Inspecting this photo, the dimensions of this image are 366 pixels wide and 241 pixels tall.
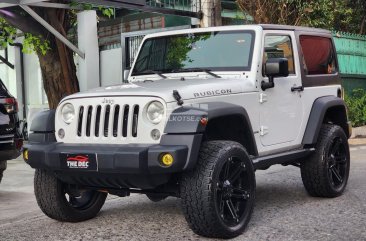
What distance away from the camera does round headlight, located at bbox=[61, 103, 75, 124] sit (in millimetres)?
5219

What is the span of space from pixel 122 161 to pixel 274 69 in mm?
1919

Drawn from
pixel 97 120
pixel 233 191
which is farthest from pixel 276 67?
pixel 97 120

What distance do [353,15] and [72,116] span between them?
14409 mm

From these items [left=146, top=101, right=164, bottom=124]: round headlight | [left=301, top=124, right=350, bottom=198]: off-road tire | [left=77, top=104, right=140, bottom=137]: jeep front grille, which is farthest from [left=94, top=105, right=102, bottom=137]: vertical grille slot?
[left=301, top=124, right=350, bottom=198]: off-road tire

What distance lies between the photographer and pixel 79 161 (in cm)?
484

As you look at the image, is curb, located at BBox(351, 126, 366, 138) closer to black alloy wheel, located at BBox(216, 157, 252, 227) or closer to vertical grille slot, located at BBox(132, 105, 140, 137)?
black alloy wheel, located at BBox(216, 157, 252, 227)

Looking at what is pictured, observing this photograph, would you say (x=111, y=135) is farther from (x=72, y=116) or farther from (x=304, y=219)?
(x=304, y=219)

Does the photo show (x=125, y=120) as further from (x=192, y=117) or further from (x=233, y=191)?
(x=233, y=191)

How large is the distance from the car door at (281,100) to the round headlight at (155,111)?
129 centimetres

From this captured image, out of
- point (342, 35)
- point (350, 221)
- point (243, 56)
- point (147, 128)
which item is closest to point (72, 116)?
point (147, 128)

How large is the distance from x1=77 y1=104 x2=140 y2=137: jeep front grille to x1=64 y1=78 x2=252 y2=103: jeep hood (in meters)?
0.13

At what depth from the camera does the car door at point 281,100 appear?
5742 mm

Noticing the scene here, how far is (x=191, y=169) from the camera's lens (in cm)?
469

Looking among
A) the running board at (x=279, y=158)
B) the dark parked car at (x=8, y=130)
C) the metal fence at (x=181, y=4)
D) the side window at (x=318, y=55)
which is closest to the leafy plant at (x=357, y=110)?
the metal fence at (x=181, y=4)
